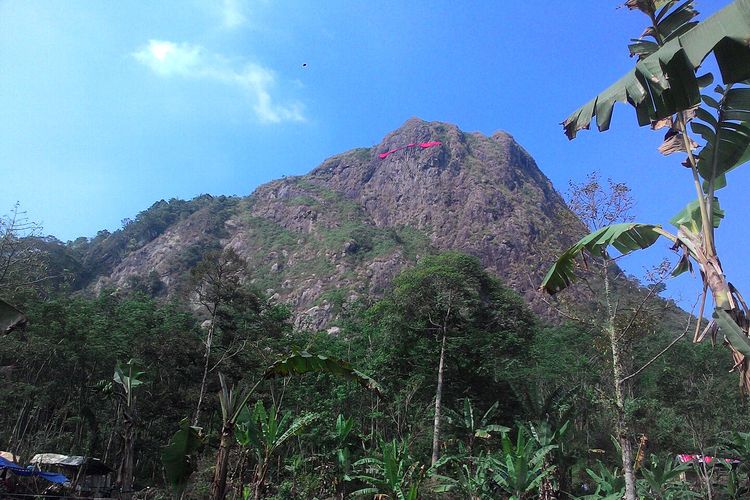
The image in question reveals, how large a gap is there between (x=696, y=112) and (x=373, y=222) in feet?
247

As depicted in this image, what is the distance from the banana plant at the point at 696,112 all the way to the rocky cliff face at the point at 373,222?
4718cm

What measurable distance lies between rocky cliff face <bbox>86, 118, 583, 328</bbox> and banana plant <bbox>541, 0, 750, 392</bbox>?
47.2m

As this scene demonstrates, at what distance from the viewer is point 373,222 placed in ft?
261

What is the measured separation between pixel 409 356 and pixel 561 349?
14.1m

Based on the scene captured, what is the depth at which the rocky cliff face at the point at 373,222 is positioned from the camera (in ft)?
204

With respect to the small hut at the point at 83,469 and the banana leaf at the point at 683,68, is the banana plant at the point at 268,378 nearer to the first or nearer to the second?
the banana leaf at the point at 683,68

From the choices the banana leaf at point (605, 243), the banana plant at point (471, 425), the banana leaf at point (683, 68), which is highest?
the banana leaf at point (683, 68)

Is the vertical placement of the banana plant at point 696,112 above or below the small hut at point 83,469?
above

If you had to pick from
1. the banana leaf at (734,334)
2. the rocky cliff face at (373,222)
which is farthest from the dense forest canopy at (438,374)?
the rocky cliff face at (373,222)

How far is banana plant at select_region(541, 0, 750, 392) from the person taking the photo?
355 centimetres

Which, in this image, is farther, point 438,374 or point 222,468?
point 438,374

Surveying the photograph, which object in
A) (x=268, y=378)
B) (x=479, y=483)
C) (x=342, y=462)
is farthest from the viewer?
(x=342, y=462)

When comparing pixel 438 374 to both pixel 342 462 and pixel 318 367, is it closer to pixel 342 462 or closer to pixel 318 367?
pixel 342 462

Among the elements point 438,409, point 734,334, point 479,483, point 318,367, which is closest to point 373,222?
point 438,409
